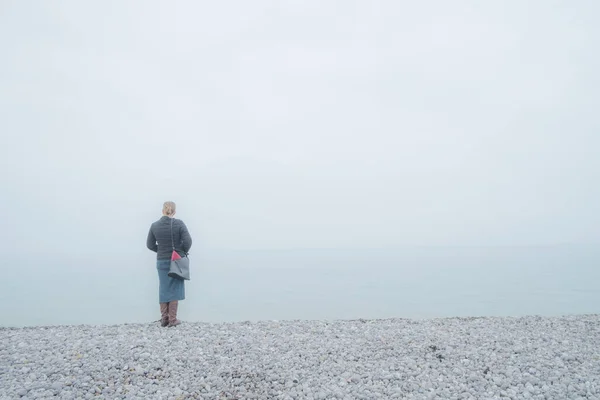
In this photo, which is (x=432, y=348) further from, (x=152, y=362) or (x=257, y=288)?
(x=257, y=288)

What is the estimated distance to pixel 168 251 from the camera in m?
8.66

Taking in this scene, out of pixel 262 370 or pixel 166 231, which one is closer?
pixel 262 370

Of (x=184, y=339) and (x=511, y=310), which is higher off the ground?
(x=184, y=339)

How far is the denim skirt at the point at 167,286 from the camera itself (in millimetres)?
8562

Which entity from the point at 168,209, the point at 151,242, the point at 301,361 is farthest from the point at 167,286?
the point at 301,361

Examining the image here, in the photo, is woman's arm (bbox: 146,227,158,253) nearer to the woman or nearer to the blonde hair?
the woman

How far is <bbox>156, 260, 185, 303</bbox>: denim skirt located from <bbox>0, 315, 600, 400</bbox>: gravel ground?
600 mm

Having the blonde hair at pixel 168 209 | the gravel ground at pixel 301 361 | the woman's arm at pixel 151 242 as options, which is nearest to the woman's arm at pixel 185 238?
the blonde hair at pixel 168 209

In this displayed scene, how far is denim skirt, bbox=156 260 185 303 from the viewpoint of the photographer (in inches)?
337

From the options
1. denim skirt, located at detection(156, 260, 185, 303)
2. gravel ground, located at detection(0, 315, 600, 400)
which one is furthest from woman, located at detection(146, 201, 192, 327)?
gravel ground, located at detection(0, 315, 600, 400)

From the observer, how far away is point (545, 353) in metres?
7.15

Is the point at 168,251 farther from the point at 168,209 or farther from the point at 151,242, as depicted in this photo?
the point at 168,209

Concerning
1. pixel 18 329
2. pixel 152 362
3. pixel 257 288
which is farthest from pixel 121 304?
pixel 152 362

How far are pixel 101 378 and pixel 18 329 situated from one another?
3.77 m
